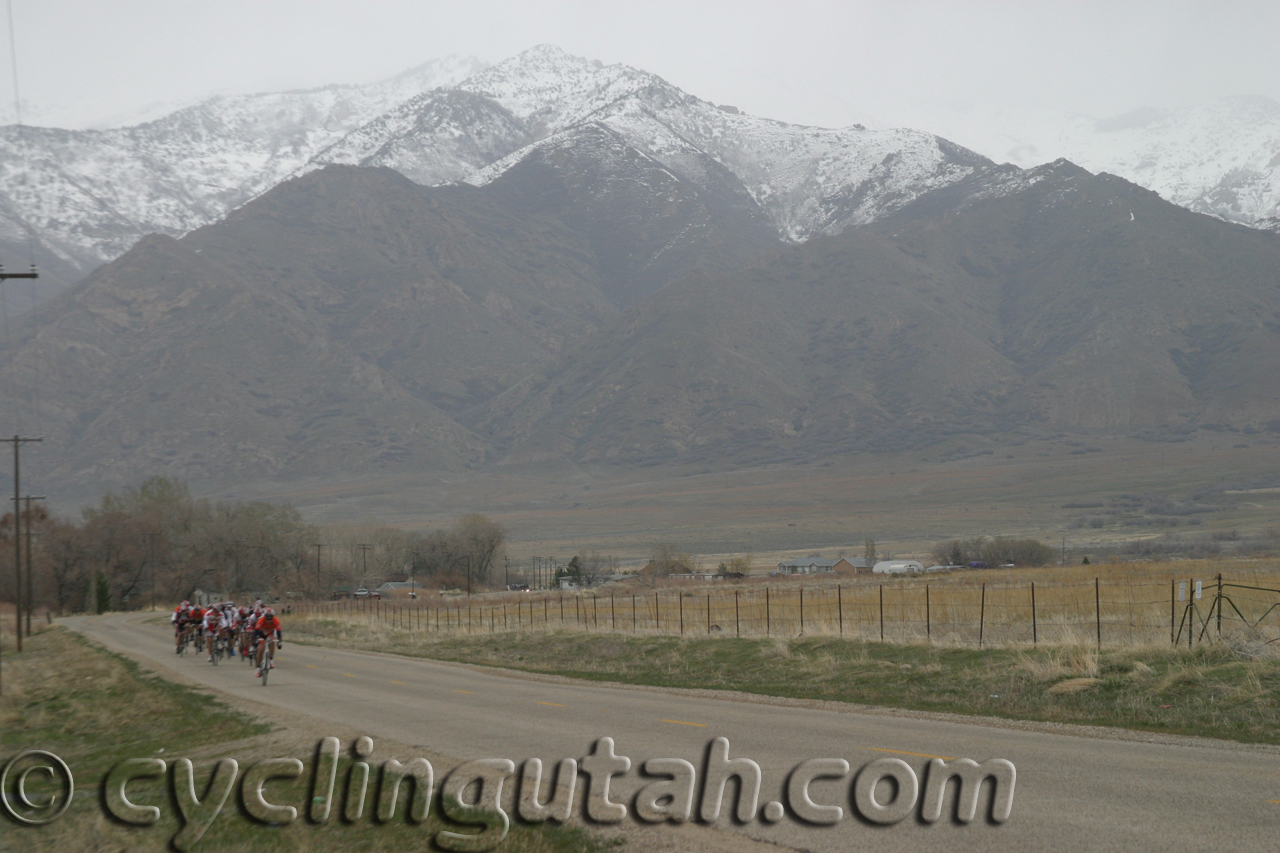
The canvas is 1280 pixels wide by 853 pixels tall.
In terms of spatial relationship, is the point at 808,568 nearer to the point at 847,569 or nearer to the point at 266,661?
the point at 847,569

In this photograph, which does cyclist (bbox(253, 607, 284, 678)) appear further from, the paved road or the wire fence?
the wire fence

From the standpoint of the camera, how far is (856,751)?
1423 centimetres

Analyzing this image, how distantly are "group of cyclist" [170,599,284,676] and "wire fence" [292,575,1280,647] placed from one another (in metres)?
11.0

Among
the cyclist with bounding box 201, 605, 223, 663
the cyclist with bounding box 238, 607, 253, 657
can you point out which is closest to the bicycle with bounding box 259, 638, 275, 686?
the cyclist with bounding box 238, 607, 253, 657

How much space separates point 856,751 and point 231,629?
90.6ft

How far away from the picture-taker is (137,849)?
35.9 feet

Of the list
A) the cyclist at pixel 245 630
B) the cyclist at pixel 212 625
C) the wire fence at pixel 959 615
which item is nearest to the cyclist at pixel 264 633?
the cyclist at pixel 245 630

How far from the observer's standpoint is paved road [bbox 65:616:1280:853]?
10125 mm

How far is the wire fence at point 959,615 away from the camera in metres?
28.1

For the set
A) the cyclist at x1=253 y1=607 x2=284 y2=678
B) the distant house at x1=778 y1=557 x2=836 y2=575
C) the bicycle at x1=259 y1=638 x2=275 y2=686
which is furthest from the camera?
the distant house at x1=778 y1=557 x2=836 y2=575

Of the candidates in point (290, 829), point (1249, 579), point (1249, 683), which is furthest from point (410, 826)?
point (1249, 579)

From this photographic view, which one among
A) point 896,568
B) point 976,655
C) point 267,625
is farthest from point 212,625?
point 896,568

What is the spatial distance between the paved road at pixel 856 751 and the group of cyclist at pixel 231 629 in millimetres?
1966

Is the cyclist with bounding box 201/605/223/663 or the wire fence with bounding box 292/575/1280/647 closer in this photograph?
the wire fence with bounding box 292/575/1280/647
